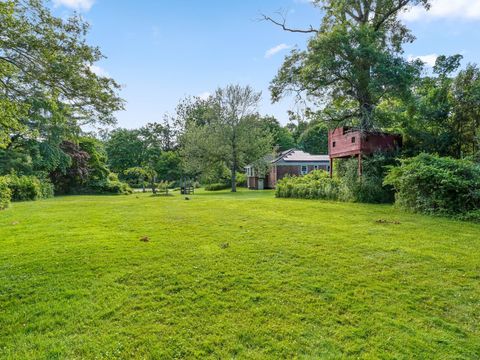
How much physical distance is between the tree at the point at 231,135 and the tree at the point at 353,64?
29.7 ft

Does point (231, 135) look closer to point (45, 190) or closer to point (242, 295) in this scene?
point (45, 190)

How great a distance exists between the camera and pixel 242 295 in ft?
12.2

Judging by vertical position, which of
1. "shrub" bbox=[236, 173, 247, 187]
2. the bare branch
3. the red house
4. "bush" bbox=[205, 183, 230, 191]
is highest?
the bare branch

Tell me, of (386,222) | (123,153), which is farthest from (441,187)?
(123,153)

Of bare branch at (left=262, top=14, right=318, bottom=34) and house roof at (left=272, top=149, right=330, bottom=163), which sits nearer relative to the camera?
bare branch at (left=262, top=14, right=318, bottom=34)

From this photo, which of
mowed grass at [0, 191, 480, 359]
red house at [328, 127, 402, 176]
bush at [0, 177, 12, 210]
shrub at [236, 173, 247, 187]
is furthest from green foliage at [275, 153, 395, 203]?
shrub at [236, 173, 247, 187]

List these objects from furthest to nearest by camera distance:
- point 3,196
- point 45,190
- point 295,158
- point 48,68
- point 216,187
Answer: point 216,187, point 295,158, point 45,190, point 3,196, point 48,68

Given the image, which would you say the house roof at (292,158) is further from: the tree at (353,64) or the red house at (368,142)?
the red house at (368,142)

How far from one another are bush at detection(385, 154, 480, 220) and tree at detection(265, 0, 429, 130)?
4.60m

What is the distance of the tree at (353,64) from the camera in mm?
13109

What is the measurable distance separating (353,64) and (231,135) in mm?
13540

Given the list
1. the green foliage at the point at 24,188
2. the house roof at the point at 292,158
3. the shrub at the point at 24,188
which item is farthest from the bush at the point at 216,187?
the shrub at the point at 24,188

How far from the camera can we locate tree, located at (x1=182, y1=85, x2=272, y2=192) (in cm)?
2562

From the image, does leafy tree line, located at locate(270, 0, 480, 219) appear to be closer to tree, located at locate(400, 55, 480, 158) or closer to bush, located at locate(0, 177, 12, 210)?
tree, located at locate(400, 55, 480, 158)
